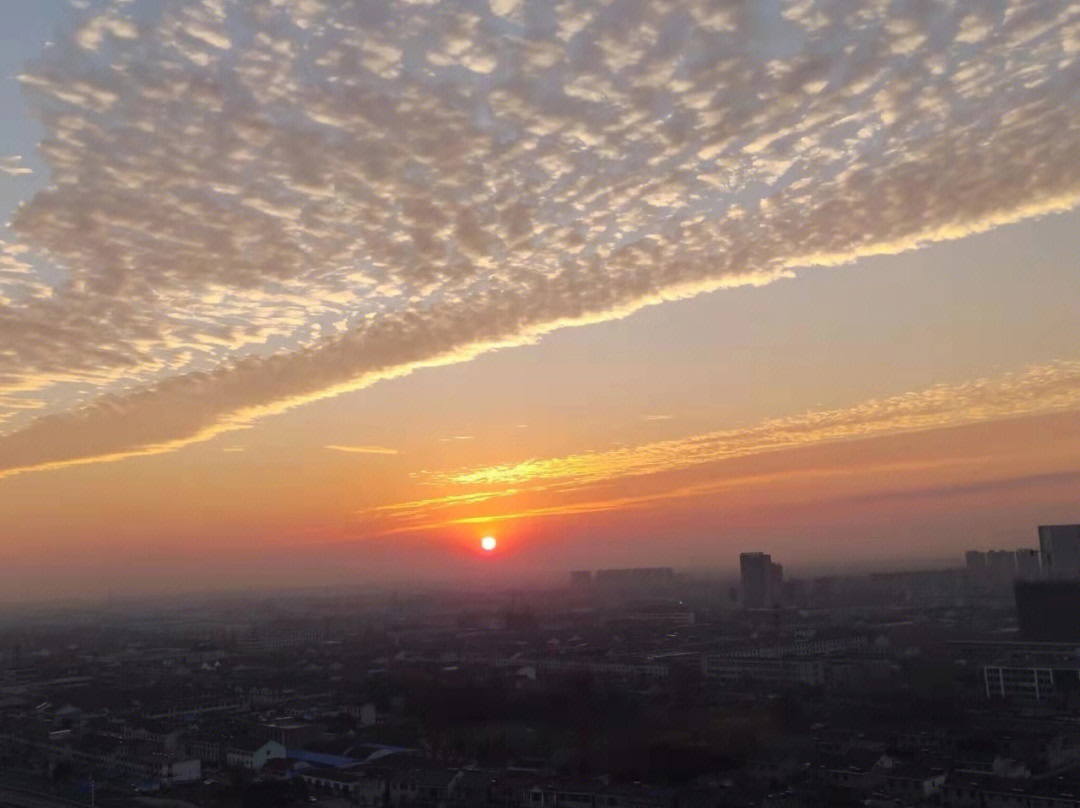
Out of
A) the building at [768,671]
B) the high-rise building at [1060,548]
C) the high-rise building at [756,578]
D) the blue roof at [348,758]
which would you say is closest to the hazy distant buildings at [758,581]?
the high-rise building at [756,578]

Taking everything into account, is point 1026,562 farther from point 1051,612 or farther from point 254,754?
point 254,754

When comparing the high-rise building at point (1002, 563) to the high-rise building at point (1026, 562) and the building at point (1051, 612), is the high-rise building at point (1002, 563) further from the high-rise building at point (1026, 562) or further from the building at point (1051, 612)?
the building at point (1051, 612)

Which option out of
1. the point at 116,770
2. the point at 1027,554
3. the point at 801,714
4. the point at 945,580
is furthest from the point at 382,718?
the point at 945,580

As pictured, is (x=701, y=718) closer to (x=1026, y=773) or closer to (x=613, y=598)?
(x=1026, y=773)

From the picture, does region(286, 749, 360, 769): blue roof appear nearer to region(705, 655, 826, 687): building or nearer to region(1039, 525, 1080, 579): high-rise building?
region(705, 655, 826, 687): building

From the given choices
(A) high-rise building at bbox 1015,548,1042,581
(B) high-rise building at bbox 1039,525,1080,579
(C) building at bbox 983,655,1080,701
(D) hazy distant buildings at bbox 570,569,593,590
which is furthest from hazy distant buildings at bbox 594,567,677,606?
Result: (C) building at bbox 983,655,1080,701

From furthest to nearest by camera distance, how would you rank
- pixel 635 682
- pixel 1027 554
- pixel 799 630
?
1. pixel 1027 554
2. pixel 799 630
3. pixel 635 682
